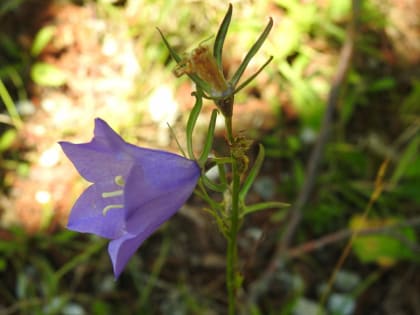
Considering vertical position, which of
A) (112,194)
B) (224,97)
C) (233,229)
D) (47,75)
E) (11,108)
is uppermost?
(47,75)

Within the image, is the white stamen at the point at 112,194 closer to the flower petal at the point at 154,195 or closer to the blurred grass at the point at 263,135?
the flower petal at the point at 154,195

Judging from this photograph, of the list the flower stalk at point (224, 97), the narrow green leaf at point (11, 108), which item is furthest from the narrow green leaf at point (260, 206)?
the narrow green leaf at point (11, 108)

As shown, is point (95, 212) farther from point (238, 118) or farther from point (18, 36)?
point (18, 36)

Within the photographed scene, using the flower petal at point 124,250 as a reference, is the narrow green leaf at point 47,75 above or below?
above

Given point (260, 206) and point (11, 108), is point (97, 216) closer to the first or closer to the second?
point (260, 206)

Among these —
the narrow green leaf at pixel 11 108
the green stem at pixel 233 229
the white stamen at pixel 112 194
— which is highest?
the narrow green leaf at pixel 11 108

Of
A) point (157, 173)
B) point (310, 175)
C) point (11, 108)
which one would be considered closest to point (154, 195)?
point (157, 173)
